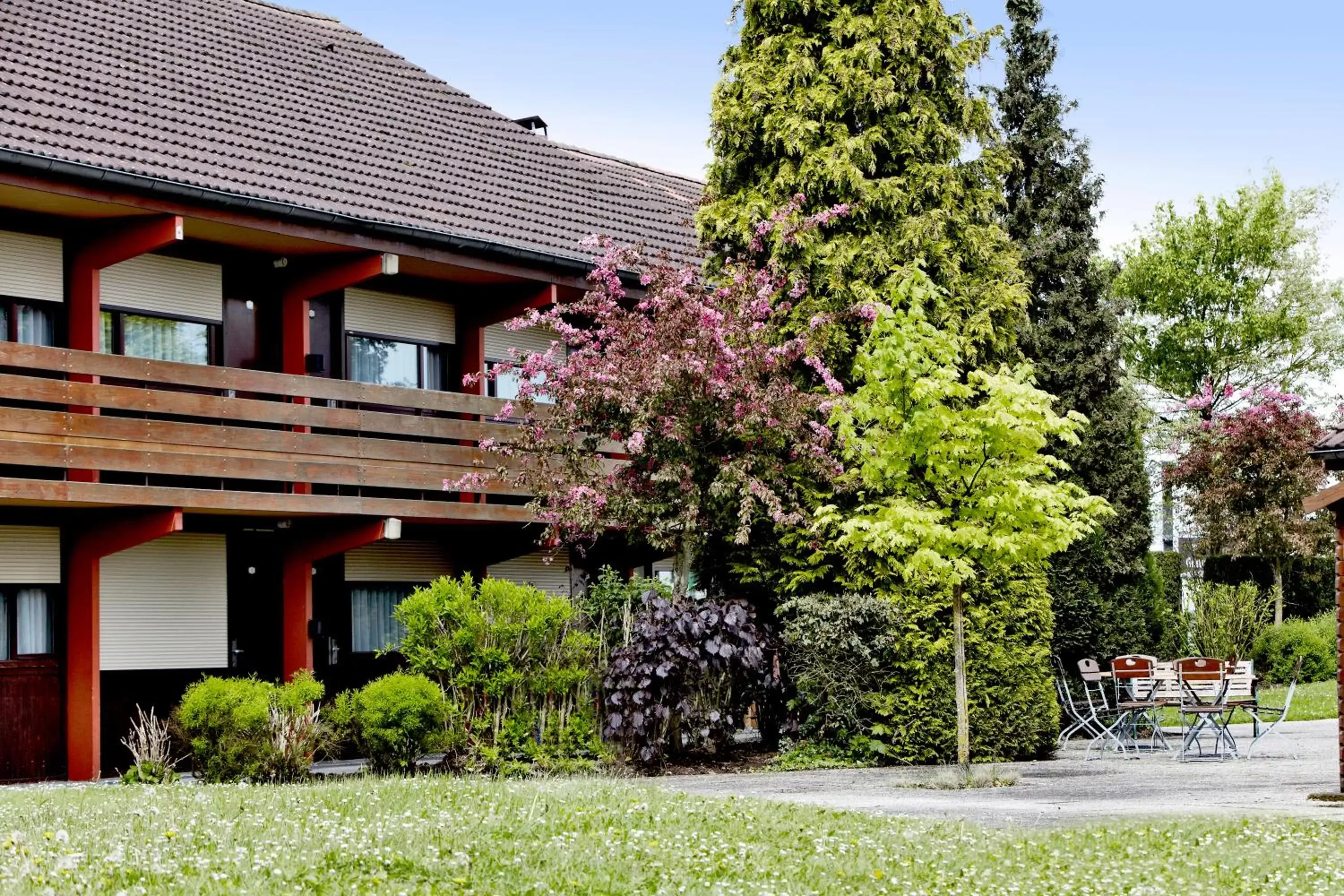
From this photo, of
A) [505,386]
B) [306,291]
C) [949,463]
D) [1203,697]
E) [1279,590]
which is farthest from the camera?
[1279,590]

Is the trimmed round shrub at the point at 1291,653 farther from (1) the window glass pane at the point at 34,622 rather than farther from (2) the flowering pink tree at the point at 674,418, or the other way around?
(1) the window glass pane at the point at 34,622

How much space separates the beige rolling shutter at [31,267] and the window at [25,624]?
10.3ft

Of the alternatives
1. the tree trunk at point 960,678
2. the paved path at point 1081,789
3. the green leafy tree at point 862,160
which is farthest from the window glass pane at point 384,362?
the tree trunk at point 960,678

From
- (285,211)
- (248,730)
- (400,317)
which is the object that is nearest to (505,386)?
(400,317)

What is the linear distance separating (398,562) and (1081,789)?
9.75 metres

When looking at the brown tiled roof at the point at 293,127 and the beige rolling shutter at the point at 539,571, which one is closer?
the brown tiled roof at the point at 293,127

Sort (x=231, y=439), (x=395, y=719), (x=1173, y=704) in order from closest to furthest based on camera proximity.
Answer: (x=395, y=719), (x=231, y=439), (x=1173, y=704)

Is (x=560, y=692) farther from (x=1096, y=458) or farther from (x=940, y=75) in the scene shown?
(x=1096, y=458)

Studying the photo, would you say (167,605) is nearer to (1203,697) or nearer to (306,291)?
(306,291)

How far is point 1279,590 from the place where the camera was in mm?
33219

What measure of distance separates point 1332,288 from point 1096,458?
31736 mm

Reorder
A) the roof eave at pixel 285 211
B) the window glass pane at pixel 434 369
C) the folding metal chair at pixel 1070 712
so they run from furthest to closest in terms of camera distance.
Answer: the window glass pane at pixel 434 369 → the folding metal chair at pixel 1070 712 → the roof eave at pixel 285 211

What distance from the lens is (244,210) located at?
1698 centimetres

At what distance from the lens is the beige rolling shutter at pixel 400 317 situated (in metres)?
19.8
